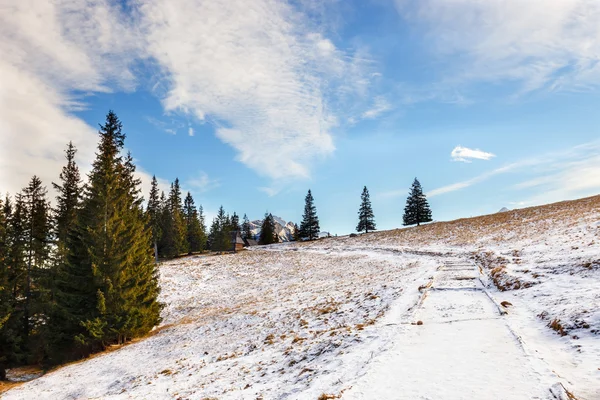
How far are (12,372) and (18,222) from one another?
11800 millimetres

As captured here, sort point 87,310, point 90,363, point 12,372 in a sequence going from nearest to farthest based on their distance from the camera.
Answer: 1. point 90,363
2. point 87,310
3. point 12,372

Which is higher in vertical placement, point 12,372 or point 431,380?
point 431,380

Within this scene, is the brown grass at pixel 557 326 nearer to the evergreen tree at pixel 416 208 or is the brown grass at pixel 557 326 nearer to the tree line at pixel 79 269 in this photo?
the tree line at pixel 79 269

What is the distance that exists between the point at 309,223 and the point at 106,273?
6487 cm

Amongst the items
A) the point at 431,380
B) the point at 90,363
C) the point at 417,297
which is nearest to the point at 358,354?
the point at 431,380

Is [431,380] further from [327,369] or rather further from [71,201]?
[71,201]

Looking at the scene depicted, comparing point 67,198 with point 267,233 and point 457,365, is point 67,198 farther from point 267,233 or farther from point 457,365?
point 267,233

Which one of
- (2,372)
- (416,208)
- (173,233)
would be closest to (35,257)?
(2,372)

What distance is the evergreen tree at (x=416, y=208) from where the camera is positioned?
75713 millimetres

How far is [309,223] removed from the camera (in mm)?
82000

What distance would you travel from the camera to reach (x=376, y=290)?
53.7ft

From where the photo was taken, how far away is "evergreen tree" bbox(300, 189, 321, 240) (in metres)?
82.0

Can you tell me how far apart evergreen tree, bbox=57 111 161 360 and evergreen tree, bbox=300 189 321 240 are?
2440 inches

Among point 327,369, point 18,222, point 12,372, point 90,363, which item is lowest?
point 12,372
